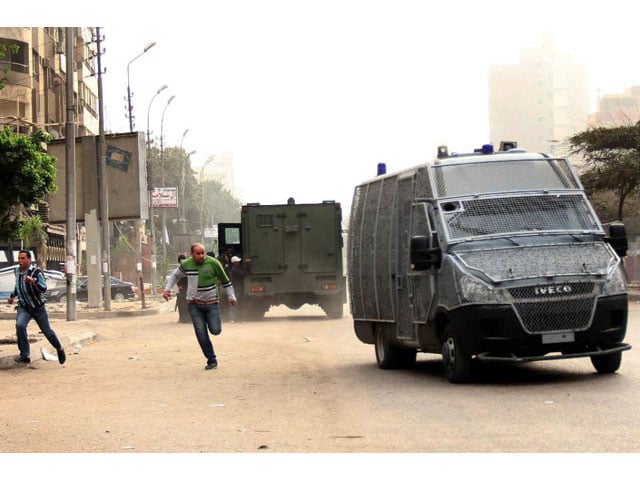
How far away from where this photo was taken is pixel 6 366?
1827 cm

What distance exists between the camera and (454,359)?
1278 centimetres

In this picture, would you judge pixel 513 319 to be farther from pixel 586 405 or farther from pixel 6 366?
pixel 6 366

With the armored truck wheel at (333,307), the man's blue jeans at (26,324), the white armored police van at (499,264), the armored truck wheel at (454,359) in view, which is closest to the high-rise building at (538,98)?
the armored truck wheel at (333,307)

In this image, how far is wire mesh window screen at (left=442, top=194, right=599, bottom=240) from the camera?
43.1 ft

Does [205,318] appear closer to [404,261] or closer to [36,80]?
[404,261]

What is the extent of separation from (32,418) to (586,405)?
5.15m

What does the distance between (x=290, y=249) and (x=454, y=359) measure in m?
19.8

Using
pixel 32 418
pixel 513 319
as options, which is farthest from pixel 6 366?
pixel 513 319

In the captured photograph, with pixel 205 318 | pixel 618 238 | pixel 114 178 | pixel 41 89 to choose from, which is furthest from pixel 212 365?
pixel 41 89

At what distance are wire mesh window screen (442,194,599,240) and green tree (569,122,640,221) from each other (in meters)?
29.6

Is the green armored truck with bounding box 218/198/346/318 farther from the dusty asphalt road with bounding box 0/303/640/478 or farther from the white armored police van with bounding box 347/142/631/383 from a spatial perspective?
the white armored police van with bounding box 347/142/631/383

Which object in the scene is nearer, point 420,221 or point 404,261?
point 420,221

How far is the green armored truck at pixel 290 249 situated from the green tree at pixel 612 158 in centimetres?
1399

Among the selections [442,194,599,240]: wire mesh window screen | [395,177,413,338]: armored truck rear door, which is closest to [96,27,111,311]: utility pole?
[395,177,413,338]: armored truck rear door
